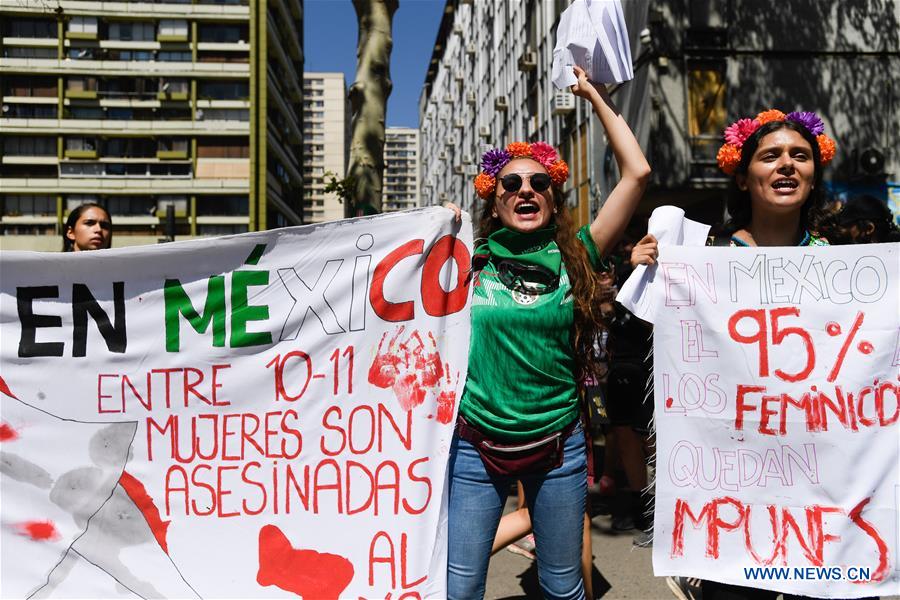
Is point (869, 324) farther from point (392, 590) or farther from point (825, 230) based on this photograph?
point (392, 590)

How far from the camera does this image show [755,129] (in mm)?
2434

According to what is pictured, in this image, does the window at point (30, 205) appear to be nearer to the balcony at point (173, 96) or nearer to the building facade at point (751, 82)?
the balcony at point (173, 96)

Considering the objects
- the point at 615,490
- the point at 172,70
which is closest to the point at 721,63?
the point at 615,490

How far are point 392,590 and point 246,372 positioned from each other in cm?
89

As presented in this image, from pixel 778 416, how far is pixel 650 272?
61cm

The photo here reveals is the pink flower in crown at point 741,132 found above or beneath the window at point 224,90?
beneath

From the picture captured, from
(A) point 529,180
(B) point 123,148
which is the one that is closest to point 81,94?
(B) point 123,148

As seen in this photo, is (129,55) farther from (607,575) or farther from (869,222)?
(869,222)

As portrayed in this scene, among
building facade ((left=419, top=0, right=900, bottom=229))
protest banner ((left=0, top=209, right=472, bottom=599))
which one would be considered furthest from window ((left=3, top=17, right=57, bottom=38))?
protest banner ((left=0, top=209, right=472, bottom=599))

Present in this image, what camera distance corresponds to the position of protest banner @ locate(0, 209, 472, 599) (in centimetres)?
251

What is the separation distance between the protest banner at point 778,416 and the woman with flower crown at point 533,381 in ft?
0.91

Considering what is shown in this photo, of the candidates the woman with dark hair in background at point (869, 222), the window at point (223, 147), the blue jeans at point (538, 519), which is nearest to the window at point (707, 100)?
the woman with dark hair in background at point (869, 222)

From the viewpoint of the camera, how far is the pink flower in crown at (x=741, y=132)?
2461mm

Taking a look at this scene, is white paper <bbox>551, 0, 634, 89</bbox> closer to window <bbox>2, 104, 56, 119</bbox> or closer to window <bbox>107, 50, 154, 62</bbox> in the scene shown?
window <bbox>107, 50, 154, 62</bbox>
